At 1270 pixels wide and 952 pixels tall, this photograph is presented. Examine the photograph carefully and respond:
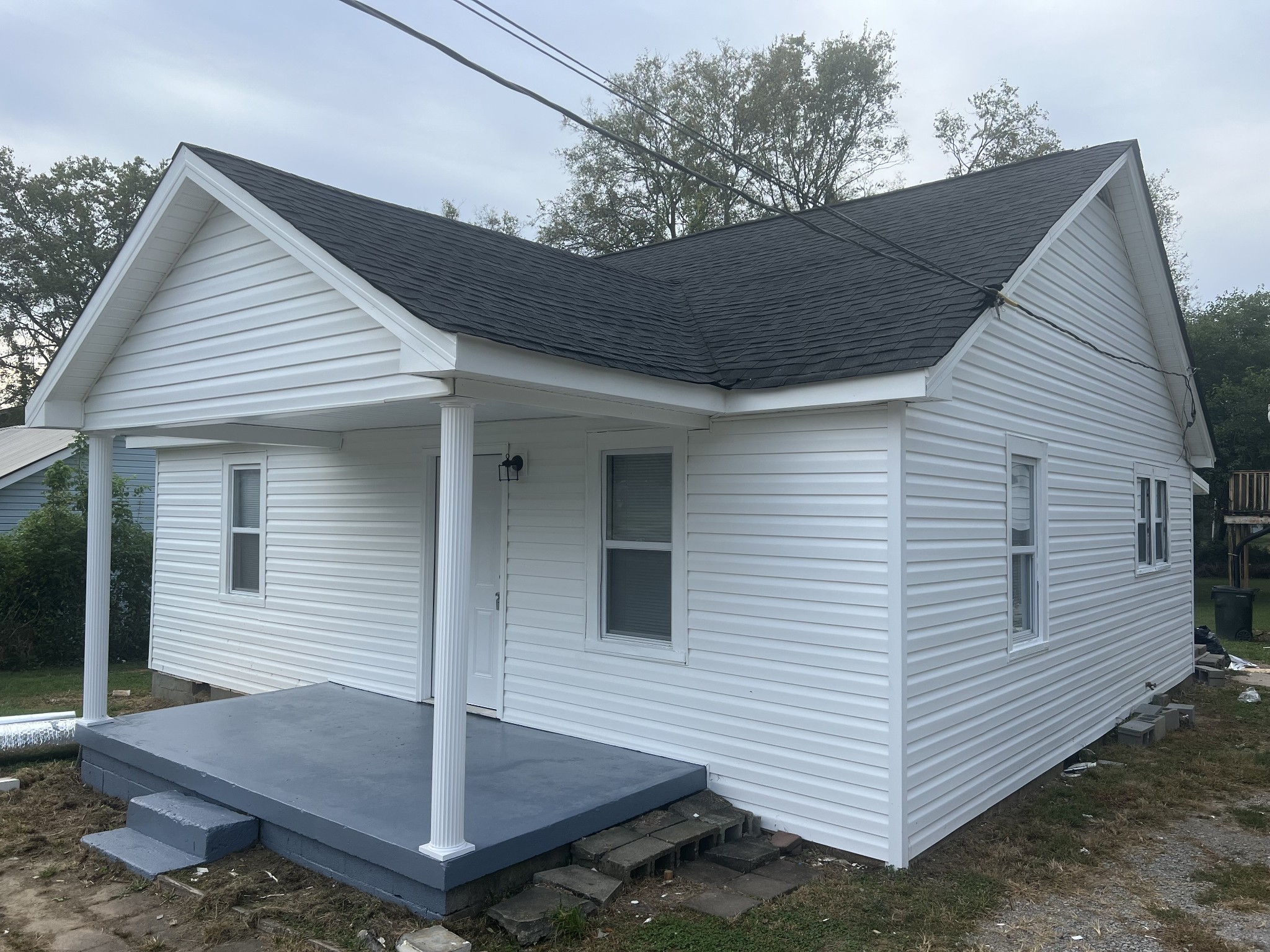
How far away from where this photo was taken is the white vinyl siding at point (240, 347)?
17.4ft

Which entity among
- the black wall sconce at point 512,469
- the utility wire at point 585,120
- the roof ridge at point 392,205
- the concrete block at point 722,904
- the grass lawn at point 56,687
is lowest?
the grass lawn at point 56,687

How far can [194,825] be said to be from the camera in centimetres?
551

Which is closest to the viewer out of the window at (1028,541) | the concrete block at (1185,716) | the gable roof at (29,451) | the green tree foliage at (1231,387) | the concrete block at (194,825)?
the concrete block at (194,825)

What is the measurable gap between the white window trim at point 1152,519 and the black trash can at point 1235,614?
24.6 ft

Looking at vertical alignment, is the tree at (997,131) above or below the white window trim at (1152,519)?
above

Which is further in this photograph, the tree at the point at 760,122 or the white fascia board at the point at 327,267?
the tree at the point at 760,122

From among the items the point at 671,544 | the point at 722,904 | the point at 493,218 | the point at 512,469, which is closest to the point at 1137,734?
the point at 671,544

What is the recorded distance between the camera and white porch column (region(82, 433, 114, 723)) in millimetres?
7566

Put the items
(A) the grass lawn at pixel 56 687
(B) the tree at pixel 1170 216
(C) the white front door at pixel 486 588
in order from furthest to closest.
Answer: (B) the tree at pixel 1170 216
(A) the grass lawn at pixel 56 687
(C) the white front door at pixel 486 588

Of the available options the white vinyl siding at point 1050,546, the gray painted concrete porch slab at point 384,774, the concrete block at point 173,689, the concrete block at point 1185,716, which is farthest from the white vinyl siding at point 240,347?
the concrete block at point 1185,716

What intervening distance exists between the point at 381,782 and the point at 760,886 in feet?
8.11

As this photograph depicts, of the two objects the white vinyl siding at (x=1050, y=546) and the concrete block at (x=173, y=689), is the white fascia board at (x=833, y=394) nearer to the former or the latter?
the white vinyl siding at (x=1050, y=546)

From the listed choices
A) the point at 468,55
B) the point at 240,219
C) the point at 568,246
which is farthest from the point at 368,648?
the point at 568,246

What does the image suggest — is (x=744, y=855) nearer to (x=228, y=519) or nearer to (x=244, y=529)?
(x=244, y=529)
